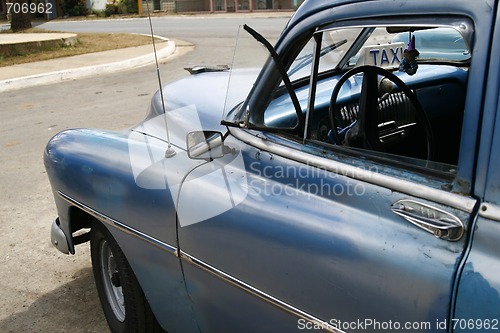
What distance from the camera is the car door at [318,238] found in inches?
58.2

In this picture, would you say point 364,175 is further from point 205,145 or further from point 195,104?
point 195,104

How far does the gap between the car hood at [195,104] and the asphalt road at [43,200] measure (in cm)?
26

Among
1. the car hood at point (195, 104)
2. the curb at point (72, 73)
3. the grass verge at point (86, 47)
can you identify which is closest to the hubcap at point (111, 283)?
the car hood at point (195, 104)

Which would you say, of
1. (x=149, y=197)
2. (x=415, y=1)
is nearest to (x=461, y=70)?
(x=415, y=1)

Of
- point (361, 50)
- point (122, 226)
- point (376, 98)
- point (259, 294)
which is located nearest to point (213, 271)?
point (259, 294)

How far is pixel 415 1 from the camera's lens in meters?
1.60

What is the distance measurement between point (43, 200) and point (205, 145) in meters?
3.11

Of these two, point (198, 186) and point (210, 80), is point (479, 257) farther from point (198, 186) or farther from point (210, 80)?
point (210, 80)

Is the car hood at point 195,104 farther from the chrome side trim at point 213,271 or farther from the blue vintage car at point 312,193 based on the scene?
the chrome side trim at point 213,271

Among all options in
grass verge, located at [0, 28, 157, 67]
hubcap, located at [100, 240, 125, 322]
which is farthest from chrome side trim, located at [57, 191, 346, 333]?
grass verge, located at [0, 28, 157, 67]

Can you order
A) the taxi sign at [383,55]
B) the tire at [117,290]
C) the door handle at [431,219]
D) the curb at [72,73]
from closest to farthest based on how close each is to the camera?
1. the door handle at [431,219]
2. the tire at [117,290]
3. the taxi sign at [383,55]
4. the curb at [72,73]

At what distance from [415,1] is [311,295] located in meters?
0.89

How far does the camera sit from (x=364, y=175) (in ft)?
5.64

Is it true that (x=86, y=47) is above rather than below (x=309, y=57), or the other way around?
below
